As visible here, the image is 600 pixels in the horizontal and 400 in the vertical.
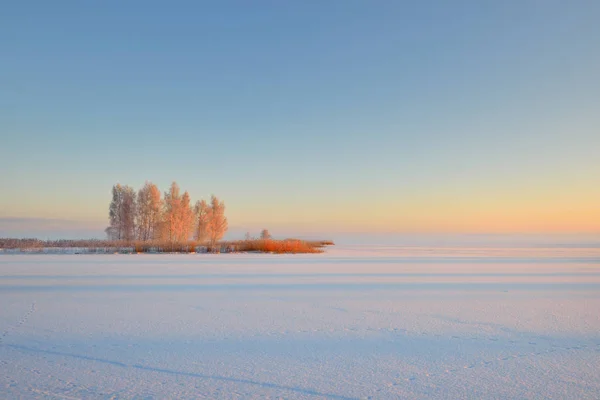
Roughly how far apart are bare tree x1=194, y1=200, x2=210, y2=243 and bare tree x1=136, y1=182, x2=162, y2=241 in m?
5.45

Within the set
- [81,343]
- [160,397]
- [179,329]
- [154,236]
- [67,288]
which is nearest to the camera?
[160,397]

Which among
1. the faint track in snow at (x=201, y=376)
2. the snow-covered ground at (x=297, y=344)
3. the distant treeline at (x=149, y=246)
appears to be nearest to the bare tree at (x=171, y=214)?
the distant treeline at (x=149, y=246)

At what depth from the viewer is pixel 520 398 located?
1894 millimetres

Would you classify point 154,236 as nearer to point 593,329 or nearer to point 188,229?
point 188,229

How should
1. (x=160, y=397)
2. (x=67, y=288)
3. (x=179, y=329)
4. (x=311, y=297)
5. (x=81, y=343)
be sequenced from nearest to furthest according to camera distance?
1. (x=160, y=397)
2. (x=81, y=343)
3. (x=179, y=329)
4. (x=311, y=297)
5. (x=67, y=288)

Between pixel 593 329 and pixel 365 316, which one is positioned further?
pixel 365 316

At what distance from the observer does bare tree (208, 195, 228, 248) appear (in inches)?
1532

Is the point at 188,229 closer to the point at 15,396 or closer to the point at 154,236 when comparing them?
the point at 154,236

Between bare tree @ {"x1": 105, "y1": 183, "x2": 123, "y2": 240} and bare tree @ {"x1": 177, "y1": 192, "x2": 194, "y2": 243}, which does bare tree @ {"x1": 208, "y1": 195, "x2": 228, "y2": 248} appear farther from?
bare tree @ {"x1": 105, "y1": 183, "x2": 123, "y2": 240}

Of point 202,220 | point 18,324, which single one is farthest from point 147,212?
point 18,324

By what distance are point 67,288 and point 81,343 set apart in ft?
11.3

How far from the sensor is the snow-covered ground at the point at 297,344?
6.59 ft

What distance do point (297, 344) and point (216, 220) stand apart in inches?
1477

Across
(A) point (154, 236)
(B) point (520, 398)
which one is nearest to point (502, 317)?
(B) point (520, 398)
